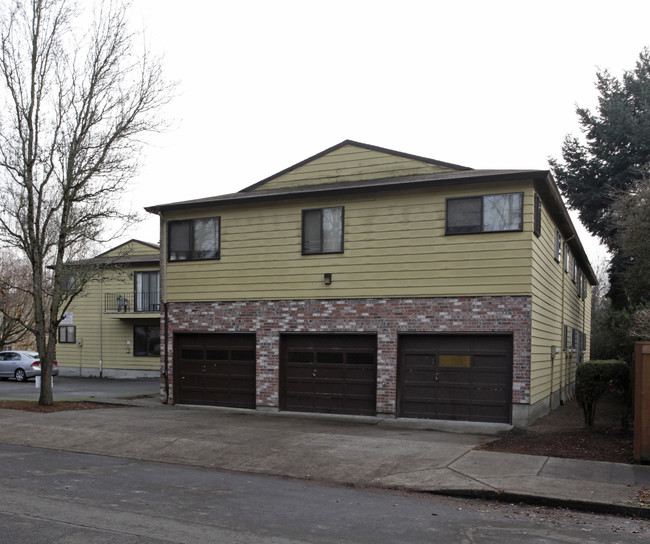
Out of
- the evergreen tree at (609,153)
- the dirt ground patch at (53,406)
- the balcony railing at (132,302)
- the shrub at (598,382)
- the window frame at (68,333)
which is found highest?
the evergreen tree at (609,153)

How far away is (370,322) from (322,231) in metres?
2.70

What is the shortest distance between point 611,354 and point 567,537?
86.1ft

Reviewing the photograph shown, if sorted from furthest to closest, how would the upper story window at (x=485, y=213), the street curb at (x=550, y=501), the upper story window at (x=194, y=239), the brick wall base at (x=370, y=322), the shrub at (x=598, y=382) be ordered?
the upper story window at (x=194, y=239) < the upper story window at (x=485, y=213) < the brick wall base at (x=370, y=322) < the shrub at (x=598, y=382) < the street curb at (x=550, y=501)

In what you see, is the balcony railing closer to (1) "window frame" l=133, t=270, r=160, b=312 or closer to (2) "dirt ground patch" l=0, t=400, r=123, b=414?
(1) "window frame" l=133, t=270, r=160, b=312

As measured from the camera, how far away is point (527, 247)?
1413cm

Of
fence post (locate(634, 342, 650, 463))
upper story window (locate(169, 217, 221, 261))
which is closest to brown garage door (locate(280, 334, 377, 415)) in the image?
upper story window (locate(169, 217, 221, 261))

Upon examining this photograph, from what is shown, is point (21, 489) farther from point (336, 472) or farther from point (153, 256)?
point (153, 256)

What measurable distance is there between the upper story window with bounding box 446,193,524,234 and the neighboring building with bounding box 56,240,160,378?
1873cm

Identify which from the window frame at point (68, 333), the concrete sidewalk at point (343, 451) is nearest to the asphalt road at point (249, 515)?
the concrete sidewalk at point (343, 451)

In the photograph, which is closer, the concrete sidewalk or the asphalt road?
the asphalt road

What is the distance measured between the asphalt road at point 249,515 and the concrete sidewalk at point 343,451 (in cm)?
52

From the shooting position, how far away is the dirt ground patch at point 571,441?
1065 cm

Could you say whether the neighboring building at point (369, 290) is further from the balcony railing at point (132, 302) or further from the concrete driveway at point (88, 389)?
the balcony railing at point (132, 302)

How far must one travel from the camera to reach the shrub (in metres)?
13.1
